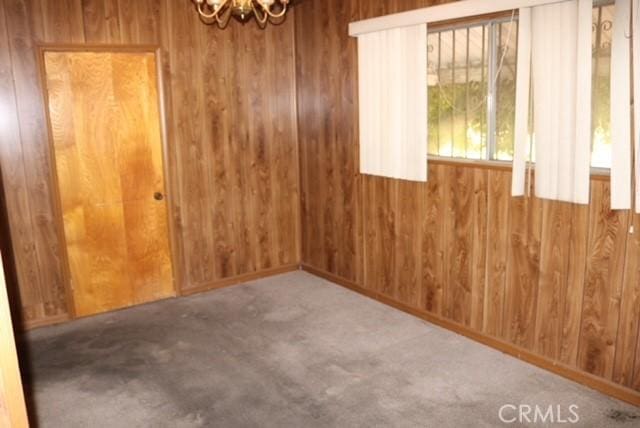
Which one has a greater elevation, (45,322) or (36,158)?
(36,158)

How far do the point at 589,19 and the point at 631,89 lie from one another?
1.34 feet

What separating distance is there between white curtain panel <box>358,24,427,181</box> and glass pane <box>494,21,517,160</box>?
0.52 meters

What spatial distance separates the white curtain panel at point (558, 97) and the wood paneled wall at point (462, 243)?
0.47ft

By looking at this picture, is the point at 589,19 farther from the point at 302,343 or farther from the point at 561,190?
the point at 302,343

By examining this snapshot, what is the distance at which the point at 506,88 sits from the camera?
315 cm

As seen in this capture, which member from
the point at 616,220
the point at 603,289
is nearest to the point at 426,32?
the point at 616,220

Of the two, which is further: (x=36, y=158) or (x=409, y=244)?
(x=409, y=244)

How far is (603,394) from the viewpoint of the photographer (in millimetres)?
2850

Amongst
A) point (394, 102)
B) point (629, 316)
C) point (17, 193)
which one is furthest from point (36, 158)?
point (629, 316)

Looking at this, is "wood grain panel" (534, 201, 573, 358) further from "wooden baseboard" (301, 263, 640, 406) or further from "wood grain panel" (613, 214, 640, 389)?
"wood grain panel" (613, 214, 640, 389)

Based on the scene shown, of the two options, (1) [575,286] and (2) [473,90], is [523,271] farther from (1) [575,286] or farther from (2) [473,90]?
(2) [473,90]

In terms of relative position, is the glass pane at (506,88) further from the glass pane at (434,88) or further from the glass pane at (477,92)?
the glass pane at (434,88)

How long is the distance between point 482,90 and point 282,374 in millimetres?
2165

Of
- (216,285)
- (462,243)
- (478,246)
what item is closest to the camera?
(478,246)
